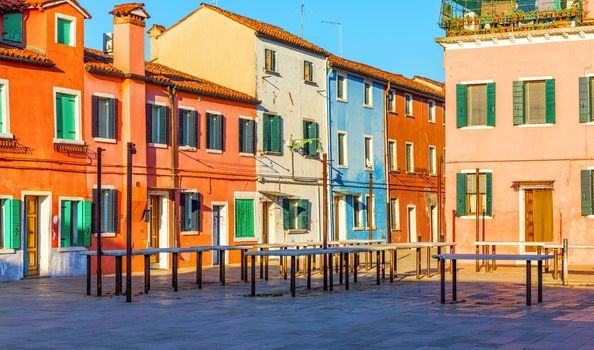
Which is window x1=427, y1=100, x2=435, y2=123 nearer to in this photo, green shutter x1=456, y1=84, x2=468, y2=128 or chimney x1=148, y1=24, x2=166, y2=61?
chimney x1=148, y1=24, x2=166, y2=61

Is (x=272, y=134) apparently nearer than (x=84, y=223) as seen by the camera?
No

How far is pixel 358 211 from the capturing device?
45219mm

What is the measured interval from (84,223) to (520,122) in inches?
532

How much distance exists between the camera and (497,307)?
1703 centimetres

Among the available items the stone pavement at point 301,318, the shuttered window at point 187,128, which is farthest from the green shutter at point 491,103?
the shuttered window at point 187,128

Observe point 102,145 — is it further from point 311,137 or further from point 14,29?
point 311,137

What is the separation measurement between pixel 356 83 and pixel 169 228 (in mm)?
15282

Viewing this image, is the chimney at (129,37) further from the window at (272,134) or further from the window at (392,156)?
the window at (392,156)

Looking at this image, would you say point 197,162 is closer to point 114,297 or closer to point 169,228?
point 169,228

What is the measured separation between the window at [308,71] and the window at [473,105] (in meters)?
10.8

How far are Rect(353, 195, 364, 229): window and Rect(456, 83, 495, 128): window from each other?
13422mm

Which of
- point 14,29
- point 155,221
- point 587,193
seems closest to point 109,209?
point 155,221

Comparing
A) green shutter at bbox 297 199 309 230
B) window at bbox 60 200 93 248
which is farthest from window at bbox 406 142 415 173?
window at bbox 60 200 93 248

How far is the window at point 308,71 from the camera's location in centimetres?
4159
